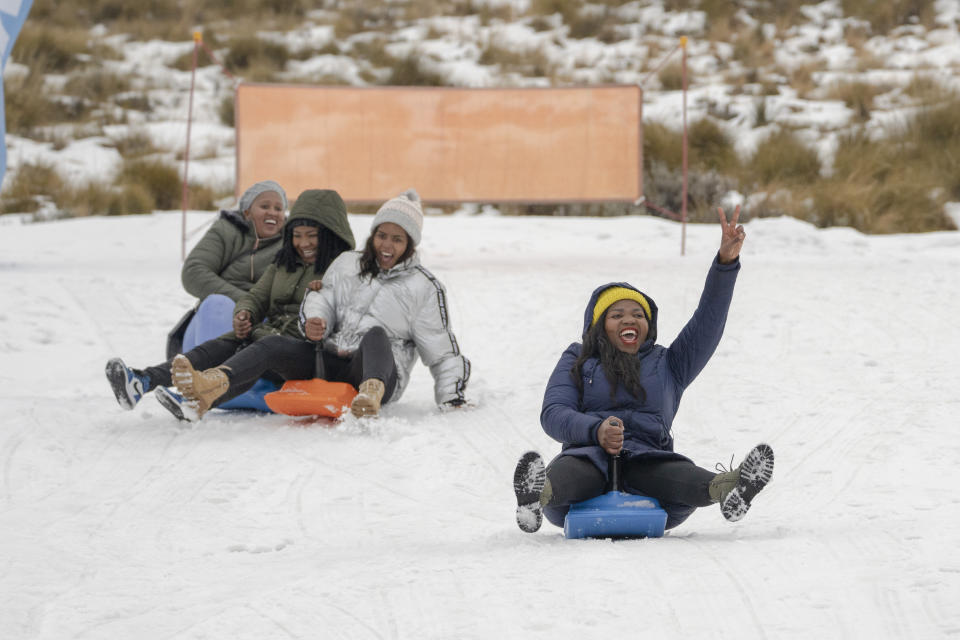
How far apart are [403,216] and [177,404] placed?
3.87ft

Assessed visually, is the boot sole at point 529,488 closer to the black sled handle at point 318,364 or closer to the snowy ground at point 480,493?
the snowy ground at point 480,493

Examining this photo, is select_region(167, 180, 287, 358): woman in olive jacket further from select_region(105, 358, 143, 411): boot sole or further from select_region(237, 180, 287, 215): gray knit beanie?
select_region(105, 358, 143, 411): boot sole

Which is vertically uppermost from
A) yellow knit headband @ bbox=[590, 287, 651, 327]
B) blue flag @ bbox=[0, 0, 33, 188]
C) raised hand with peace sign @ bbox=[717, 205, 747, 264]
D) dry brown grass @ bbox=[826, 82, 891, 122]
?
dry brown grass @ bbox=[826, 82, 891, 122]

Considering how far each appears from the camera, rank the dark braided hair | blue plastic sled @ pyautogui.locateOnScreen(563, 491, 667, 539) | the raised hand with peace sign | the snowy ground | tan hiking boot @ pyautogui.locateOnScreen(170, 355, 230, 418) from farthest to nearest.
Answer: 1. tan hiking boot @ pyautogui.locateOnScreen(170, 355, 230, 418)
2. the dark braided hair
3. the raised hand with peace sign
4. blue plastic sled @ pyautogui.locateOnScreen(563, 491, 667, 539)
5. the snowy ground

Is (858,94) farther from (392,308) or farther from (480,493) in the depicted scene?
(480,493)

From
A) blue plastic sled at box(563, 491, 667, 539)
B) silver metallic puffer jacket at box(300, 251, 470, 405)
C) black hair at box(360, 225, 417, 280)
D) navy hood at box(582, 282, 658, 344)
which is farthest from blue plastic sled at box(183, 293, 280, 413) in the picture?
blue plastic sled at box(563, 491, 667, 539)

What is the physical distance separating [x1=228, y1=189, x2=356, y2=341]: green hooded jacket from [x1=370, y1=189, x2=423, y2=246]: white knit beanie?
24 cm

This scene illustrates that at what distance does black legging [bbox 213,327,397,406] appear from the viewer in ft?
15.3

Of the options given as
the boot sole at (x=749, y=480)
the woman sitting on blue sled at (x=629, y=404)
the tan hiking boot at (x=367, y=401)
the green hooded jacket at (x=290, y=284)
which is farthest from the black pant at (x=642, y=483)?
the green hooded jacket at (x=290, y=284)

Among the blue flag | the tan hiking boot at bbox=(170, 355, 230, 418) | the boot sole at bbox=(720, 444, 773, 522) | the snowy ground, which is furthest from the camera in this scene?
the blue flag

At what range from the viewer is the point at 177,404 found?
4.52 metres

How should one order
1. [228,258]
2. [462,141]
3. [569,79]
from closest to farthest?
[228,258]
[462,141]
[569,79]

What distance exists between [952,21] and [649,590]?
55.0ft

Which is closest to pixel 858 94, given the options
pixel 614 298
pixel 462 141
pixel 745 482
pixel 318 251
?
pixel 462 141
